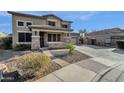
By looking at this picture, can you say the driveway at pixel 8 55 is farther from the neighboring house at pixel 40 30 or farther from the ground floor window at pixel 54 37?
the ground floor window at pixel 54 37

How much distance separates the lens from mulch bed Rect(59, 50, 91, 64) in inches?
152

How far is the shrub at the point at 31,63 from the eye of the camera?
11.8 ft

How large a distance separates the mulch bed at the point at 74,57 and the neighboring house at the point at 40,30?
33cm

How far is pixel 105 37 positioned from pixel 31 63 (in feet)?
7.39

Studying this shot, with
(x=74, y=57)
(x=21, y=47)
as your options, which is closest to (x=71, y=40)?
(x=74, y=57)

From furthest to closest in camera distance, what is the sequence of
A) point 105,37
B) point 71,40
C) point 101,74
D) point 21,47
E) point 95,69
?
point 105,37 < point 71,40 < point 21,47 < point 95,69 < point 101,74

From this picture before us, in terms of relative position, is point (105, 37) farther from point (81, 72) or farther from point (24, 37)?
point (24, 37)

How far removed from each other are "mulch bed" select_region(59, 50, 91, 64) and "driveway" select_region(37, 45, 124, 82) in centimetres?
9

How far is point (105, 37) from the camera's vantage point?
4.31 meters

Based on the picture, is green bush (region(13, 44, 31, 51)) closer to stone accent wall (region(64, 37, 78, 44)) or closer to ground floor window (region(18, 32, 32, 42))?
ground floor window (region(18, 32, 32, 42))

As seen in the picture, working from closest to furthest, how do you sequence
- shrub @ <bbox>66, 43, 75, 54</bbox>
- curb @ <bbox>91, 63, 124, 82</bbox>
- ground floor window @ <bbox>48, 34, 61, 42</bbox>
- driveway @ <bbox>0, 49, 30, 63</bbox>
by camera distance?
curb @ <bbox>91, 63, 124, 82</bbox> < driveway @ <bbox>0, 49, 30, 63</bbox> < shrub @ <bbox>66, 43, 75, 54</bbox> < ground floor window @ <bbox>48, 34, 61, 42</bbox>

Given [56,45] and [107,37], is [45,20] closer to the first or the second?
[56,45]

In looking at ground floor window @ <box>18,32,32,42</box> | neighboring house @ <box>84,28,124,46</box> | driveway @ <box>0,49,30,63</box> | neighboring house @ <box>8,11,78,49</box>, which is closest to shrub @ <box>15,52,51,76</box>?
driveway @ <box>0,49,30,63</box>
